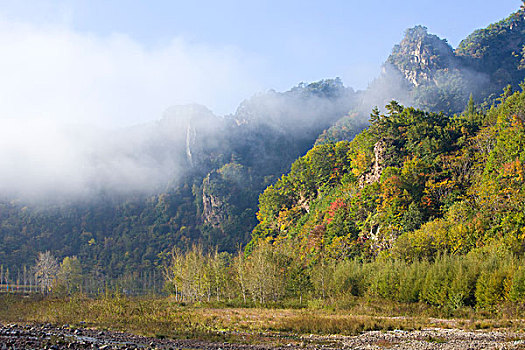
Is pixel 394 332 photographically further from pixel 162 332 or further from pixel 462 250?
pixel 462 250

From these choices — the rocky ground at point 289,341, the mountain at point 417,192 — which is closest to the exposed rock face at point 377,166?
the mountain at point 417,192

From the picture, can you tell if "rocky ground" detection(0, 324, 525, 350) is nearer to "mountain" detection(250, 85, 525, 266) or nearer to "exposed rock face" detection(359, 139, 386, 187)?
"mountain" detection(250, 85, 525, 266)

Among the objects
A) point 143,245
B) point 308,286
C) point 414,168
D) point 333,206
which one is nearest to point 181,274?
point 308,286

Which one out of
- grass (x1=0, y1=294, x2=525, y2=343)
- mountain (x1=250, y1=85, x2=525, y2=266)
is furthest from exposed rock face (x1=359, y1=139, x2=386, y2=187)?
grass (x1=0, y1=294, x2=525, y2=343)

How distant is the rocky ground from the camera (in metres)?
22.1

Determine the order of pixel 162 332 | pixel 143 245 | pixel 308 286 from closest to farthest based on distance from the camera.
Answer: pixel 162 332 → pixel 308 286 → pixel 143 245

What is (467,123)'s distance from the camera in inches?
3617

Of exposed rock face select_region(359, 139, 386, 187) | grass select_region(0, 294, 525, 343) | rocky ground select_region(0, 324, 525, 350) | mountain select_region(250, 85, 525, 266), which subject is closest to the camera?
rocky ground select_region(0, 324, 525, 350)

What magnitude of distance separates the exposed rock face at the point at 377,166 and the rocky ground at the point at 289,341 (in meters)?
60.0

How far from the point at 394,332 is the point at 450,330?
364cm

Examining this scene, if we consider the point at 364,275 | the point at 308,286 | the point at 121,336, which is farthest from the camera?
the point at 308,286

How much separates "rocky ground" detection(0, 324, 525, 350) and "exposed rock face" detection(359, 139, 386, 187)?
197 feet

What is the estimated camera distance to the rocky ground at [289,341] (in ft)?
72.5

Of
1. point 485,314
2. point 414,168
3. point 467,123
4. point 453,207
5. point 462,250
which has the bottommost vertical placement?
point 485,314
